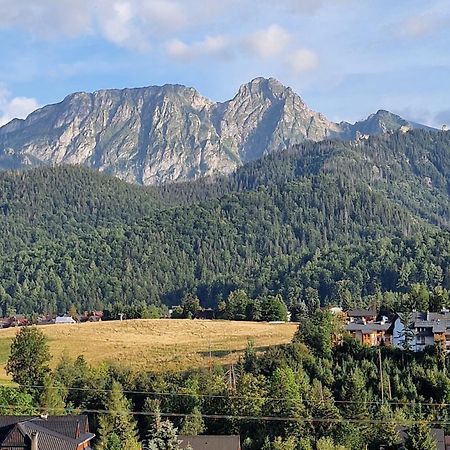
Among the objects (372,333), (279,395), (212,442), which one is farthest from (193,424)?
(372,333)

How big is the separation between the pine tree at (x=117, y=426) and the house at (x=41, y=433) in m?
7.04

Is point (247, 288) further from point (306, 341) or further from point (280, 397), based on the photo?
point (280, 397)

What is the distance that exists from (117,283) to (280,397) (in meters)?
126

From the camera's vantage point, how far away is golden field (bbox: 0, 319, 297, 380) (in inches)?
2963

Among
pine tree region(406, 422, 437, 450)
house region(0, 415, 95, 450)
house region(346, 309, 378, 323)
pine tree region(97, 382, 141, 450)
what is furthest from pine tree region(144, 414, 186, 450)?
house region(346, 309, 378, 323)

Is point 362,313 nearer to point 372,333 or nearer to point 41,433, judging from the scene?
point 372,333

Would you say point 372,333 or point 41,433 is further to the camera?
point 372,333

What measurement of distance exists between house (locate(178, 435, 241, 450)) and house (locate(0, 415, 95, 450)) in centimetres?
1038

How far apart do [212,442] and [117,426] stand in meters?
7.04

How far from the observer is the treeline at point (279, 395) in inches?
2064

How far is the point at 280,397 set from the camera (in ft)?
184

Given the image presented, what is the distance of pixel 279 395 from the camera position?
56.2 metres

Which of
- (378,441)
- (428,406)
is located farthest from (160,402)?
(428,406)

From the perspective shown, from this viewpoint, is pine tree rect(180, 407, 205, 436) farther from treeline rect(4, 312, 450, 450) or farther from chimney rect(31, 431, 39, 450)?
chimney rect(31, 431, 39, 450)
